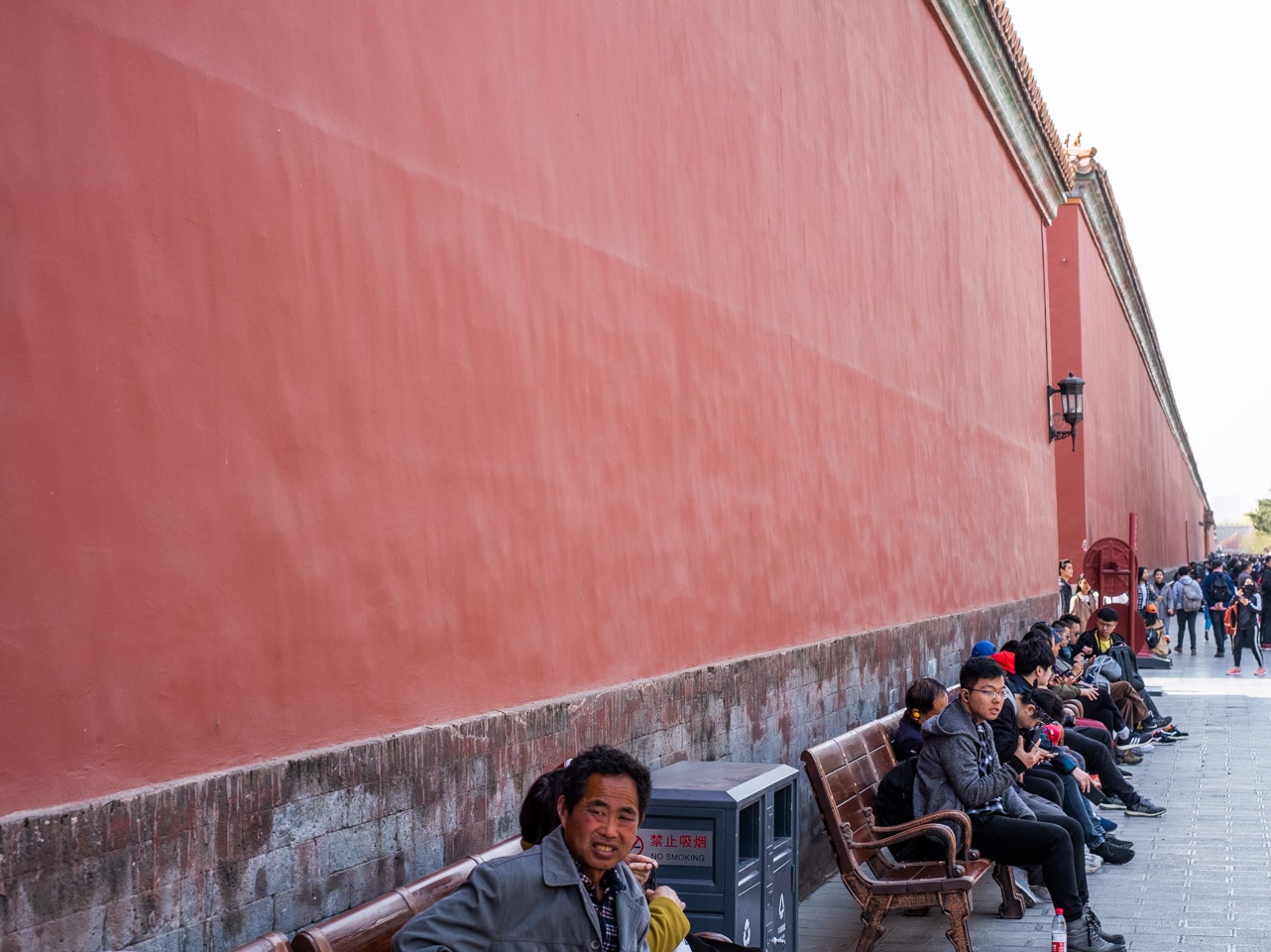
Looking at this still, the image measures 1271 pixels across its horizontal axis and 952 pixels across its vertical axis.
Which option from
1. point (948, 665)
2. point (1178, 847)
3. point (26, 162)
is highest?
point (26, 162)

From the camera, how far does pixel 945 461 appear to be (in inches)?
473

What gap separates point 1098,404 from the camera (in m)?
27.1

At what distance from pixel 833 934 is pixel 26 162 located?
518 centimetres

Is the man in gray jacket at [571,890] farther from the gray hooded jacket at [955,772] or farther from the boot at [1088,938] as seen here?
the boot at [1088,938]

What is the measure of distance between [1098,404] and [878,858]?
2246 cm

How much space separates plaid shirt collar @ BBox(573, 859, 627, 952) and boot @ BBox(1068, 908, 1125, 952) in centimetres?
335

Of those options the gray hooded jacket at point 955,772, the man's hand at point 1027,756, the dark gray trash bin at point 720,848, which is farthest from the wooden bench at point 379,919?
the man's hand at point 1027,756

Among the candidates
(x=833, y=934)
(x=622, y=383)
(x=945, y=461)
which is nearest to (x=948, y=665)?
(x=945, y=461)

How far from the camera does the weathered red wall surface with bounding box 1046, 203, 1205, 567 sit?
79.2ft

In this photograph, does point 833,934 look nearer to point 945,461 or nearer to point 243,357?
point 243,357

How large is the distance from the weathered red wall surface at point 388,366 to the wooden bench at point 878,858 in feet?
2.58

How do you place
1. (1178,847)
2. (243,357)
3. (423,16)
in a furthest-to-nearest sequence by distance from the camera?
(1178,847), (423,16), (243,357)

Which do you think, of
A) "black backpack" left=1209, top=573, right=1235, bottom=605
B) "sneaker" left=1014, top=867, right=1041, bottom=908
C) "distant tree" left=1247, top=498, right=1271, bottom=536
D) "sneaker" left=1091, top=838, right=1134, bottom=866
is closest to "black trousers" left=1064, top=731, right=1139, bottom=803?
"sneaker" left=1091, top=838, right=1134, bottom=866

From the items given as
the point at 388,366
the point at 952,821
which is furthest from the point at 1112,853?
the point at 388,366
